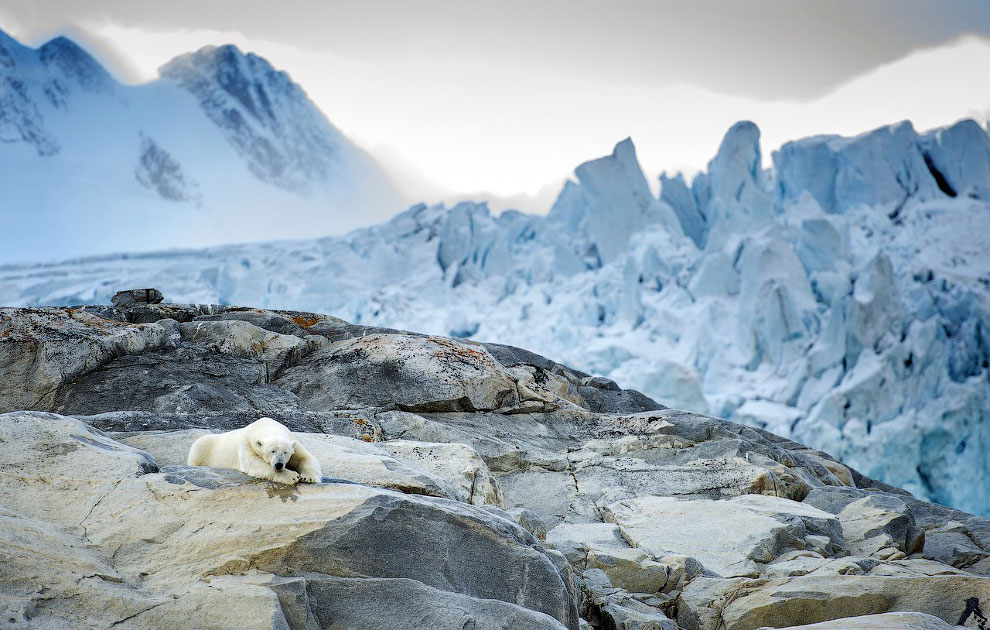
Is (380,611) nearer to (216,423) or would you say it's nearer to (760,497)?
(216,423)

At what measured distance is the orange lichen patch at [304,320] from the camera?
9.94 meters

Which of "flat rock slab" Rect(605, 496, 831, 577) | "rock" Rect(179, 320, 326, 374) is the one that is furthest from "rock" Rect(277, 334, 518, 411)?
"flat rock slab" Rect(605, 496, 831, 577)

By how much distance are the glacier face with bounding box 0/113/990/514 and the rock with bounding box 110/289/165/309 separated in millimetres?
16984

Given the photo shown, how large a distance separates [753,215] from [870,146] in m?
6.06

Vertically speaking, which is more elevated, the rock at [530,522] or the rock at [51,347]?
the rock at [51,347]

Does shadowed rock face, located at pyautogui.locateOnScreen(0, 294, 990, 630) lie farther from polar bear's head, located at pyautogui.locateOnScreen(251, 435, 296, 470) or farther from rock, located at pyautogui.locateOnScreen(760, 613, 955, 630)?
polar bear's head, located at pyautogui.locateOnScreen(251, 435, 296, 470)

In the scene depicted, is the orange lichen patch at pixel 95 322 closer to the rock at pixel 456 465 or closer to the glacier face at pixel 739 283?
the rock at pixel 456 465

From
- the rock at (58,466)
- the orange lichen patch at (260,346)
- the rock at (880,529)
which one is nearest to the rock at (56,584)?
the rock at (58,466)

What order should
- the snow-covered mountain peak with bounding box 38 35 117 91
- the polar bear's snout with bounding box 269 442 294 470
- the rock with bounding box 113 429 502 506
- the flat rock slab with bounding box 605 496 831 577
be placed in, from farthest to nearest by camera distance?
the snow-covered mountain peak with bounding box 38 35 117 91
the flat rock slab with bounding box 605 496 831 577
the rock with bounding box 113 429 502 506
the polar bear's snout with bounding box 269 442 294 470

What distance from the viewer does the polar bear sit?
4.04 metres

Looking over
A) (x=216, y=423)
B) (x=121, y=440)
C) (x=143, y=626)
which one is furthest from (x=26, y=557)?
(x=216, y=423)

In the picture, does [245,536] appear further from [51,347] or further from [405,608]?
[51,347]

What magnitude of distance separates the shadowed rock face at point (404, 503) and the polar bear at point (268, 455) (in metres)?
0.10

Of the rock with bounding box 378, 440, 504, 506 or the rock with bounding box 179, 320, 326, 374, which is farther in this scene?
the rock with bounding box 179, 320, 326, 374
